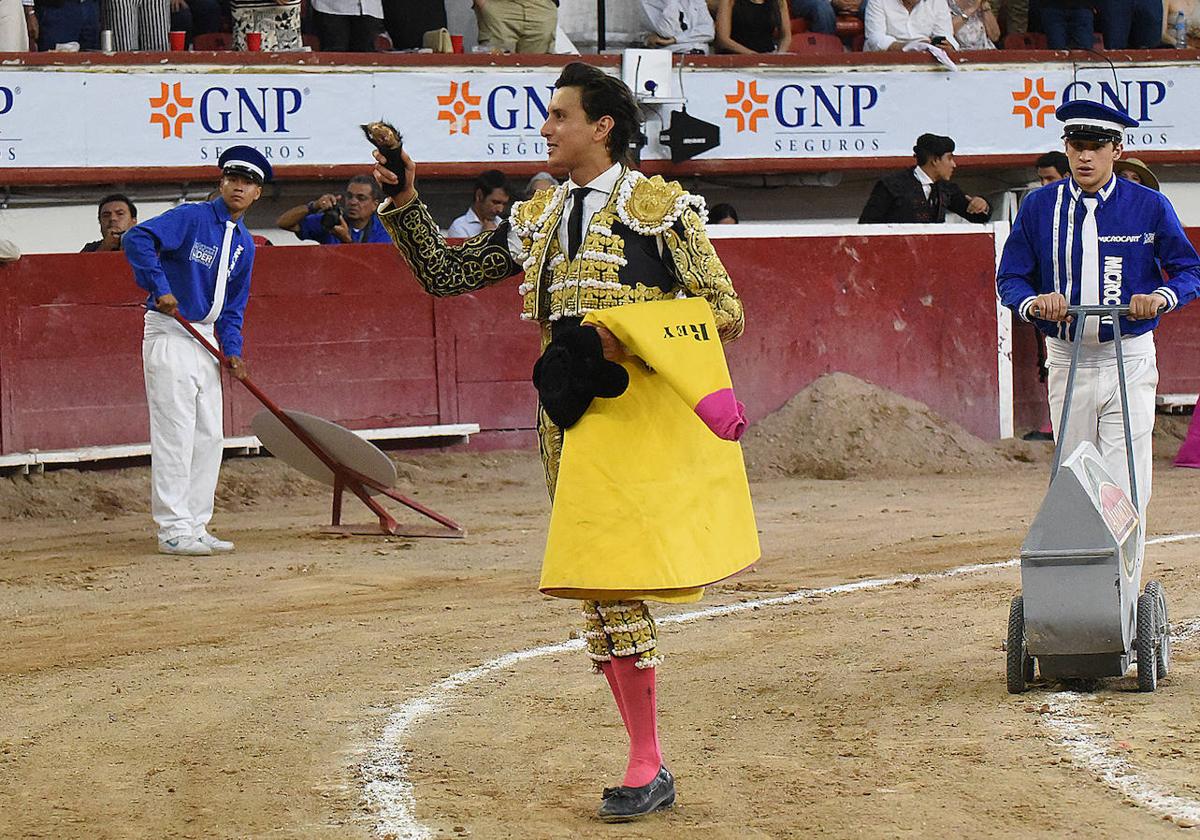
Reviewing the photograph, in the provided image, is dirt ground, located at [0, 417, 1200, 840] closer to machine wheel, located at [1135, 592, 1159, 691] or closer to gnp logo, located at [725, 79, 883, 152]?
machine wheel, located at [1135, 592, 1159, 691]

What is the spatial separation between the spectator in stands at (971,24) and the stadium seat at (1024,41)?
115mm

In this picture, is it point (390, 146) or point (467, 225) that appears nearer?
point (390, 146)

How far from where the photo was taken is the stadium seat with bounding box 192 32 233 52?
12.0 metres

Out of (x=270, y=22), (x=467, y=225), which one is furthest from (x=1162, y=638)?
(x=270, y=22)

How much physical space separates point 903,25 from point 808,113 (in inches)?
45.3

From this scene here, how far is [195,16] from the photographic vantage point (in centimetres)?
1212

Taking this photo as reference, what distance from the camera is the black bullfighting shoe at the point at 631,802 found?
154 inches

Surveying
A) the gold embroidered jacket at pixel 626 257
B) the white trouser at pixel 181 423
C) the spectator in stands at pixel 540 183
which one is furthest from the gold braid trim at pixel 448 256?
the spectator in stands at pixel 540 183

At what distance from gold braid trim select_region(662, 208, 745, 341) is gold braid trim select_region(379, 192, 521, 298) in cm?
39

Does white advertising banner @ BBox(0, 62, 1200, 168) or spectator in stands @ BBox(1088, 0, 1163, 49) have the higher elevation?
spectator in stands @ BBox(1088, 0, 1163, 49)

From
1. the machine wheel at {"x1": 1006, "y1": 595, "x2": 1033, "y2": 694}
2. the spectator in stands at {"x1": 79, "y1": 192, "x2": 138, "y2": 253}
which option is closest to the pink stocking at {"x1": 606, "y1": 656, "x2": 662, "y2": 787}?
the machine wheel at {"x1": 1006, "y1": 595, "x2": 1033, "y2": 694}

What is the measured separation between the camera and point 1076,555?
4.86 m

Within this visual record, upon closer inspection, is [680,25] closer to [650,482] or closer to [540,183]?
[540,183]

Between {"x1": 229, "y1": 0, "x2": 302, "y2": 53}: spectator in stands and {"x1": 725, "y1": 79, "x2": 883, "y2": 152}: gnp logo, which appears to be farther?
{"x1": 725, "y1": 79, "x2": 883, "y2": 152}: gnp logo
